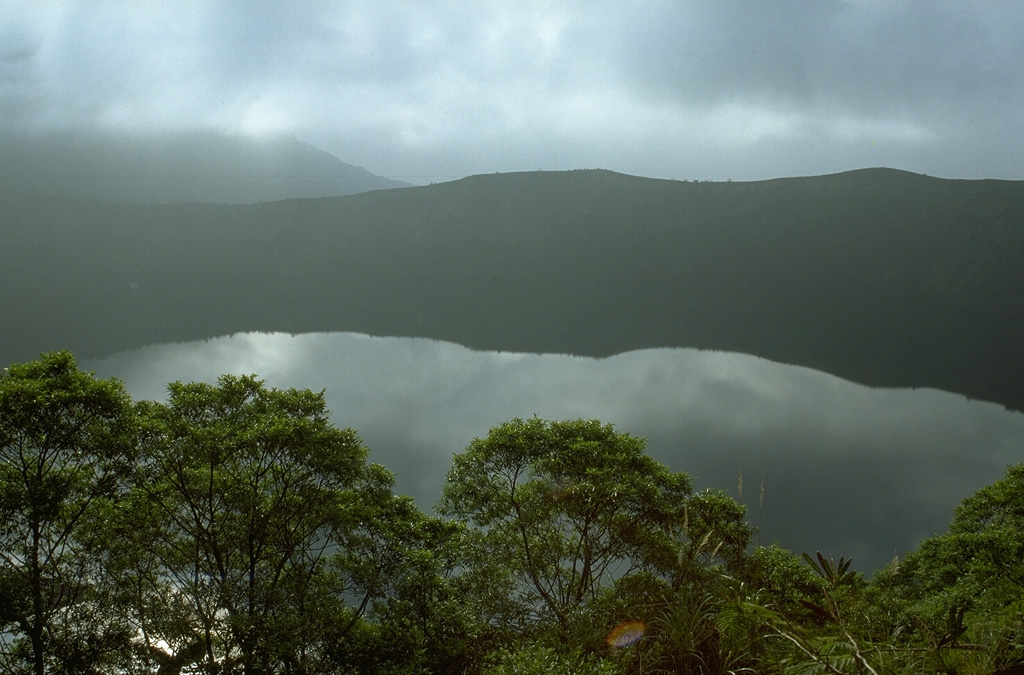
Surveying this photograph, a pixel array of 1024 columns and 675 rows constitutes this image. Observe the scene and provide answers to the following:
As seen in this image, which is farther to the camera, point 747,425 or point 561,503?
point 747,425

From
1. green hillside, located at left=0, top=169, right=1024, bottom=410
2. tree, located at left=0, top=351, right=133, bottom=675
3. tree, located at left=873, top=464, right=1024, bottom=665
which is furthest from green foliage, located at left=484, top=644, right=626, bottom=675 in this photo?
green hillside, located at left=0, top=169, right=1024, bottom=410

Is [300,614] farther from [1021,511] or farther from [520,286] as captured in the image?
[520,286]

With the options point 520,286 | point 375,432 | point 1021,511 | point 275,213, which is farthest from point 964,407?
point 275,213

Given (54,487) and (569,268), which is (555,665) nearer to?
(54,487)

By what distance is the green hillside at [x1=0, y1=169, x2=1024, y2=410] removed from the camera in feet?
229

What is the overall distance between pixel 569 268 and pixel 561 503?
90779mm

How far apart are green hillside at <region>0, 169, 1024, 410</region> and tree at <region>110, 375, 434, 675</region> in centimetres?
5796

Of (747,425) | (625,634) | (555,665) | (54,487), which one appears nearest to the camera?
(555,665)

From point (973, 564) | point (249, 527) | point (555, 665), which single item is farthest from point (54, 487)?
point (973, 564)

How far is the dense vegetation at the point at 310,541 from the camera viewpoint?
5.13 metres

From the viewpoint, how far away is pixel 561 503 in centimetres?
624

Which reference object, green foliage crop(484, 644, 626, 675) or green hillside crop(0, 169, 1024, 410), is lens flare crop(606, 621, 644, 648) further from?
green hillside crop(0, 169, 1024, 410)

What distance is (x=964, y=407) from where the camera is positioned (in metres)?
46.1

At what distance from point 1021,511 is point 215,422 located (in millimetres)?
9166
